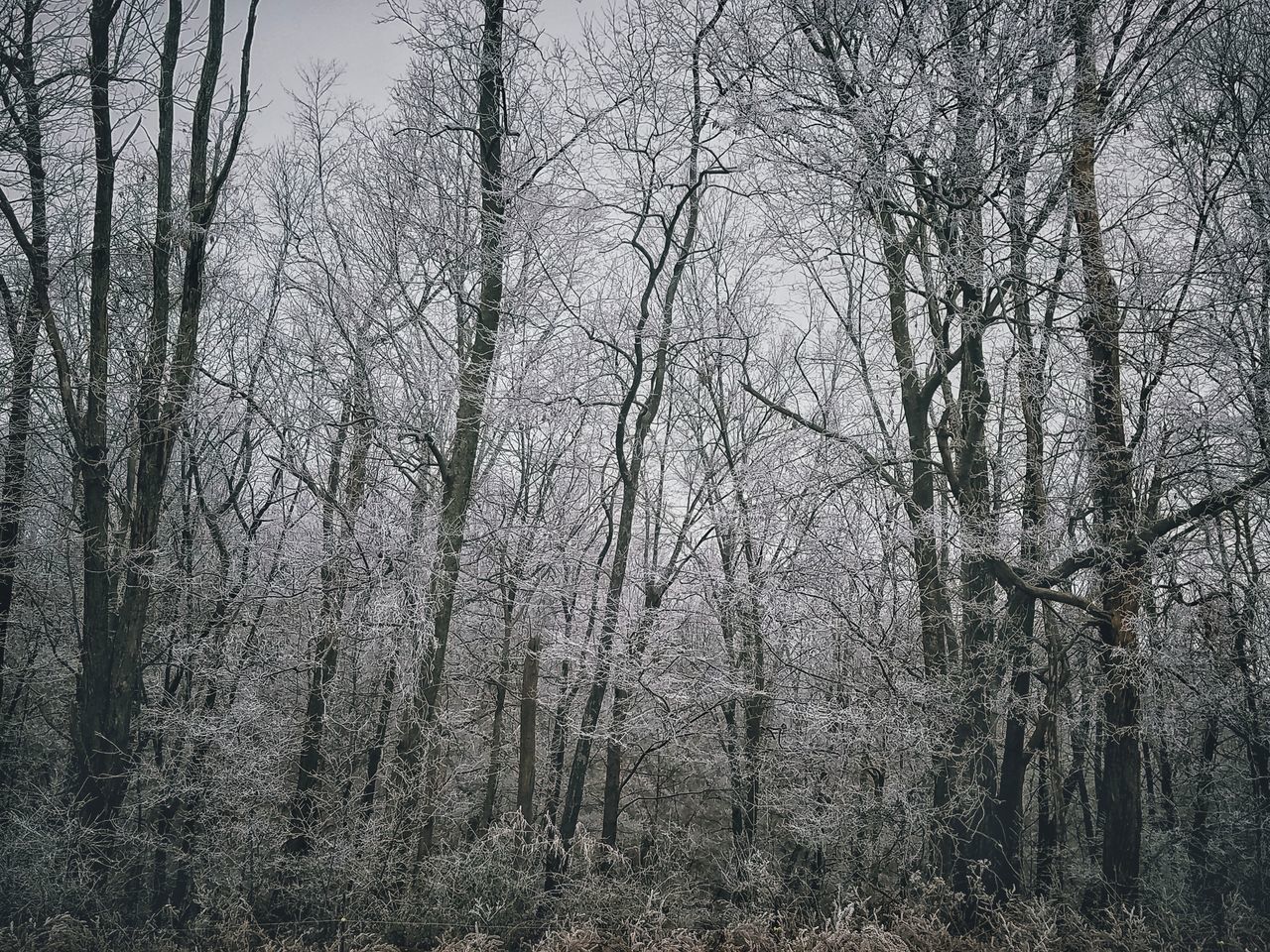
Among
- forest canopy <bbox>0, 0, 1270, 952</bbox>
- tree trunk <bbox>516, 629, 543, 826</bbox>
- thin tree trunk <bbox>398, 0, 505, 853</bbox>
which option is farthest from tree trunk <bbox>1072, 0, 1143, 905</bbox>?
thin tree trunk <bbox>398, 0, 505, 853</bbox>

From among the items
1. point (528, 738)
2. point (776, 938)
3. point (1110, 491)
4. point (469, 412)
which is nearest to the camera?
point (776, 938)

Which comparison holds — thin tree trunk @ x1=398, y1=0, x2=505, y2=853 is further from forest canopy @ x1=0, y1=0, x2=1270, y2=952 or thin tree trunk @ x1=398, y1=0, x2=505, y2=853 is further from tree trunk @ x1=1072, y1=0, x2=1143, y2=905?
tree trunk @ x1=1072, y1=0, x2=1143, y2=905

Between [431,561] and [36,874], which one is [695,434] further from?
[36,874]

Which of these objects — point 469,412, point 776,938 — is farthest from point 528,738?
point 469,412

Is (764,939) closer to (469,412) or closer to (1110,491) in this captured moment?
(1110,491)

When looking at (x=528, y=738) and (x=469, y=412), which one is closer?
(x=528, y=738)

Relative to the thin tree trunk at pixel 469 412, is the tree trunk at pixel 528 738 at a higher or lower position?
lower

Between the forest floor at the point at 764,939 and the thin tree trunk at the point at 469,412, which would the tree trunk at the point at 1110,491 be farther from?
the thin tree trunk at the point at 469,412

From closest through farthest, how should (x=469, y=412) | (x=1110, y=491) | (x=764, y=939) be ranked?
(x=764, y=939) < (x=1110, y=491) < (x=469, y=412)

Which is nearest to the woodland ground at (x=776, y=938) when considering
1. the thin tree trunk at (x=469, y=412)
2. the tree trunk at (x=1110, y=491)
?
the tree trunk at (x=1110, y=491)

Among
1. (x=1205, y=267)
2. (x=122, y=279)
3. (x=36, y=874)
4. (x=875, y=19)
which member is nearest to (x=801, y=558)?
(x=1205, y=267)

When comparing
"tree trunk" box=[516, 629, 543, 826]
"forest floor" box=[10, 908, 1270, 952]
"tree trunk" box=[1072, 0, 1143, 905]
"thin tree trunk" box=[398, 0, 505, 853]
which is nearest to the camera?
"forest floor" box=[10, 908, 1270, 952]

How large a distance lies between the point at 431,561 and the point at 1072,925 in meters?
7.01

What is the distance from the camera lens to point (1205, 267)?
6.65m
